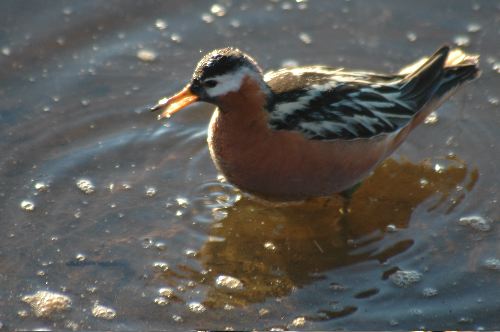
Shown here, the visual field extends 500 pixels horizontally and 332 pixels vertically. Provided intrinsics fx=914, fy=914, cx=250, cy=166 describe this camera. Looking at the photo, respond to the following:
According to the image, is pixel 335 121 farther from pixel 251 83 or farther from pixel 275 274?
pixel 275 274

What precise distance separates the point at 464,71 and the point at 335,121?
1649 mm

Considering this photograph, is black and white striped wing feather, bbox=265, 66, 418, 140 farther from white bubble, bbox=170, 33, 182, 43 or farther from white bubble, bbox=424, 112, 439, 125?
white bubble, bbox=170, 33, 182, 43

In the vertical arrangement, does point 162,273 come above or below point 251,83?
below

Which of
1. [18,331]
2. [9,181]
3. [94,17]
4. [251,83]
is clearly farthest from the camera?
[94,17]

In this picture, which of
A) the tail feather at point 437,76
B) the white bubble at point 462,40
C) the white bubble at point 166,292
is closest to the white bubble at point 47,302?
the white bubble at point 166,292

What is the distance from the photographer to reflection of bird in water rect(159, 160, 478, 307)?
7570 millimetres

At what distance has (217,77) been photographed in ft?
24.3

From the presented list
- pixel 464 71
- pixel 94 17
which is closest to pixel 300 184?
pixel 464 71

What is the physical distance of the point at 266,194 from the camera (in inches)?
310

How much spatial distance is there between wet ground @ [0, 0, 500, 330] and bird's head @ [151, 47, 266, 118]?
1.20 meters

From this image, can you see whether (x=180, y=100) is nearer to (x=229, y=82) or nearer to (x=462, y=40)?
(x=229, y=82)

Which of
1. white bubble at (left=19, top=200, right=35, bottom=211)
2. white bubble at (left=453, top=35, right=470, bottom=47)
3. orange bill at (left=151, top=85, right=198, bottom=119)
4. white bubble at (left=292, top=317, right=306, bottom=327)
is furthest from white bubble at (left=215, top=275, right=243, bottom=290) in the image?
white bubble at (left=453, top=35, right=470, bottom=47)

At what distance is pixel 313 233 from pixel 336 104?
117cm

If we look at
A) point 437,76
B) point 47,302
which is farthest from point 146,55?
point 47,302
